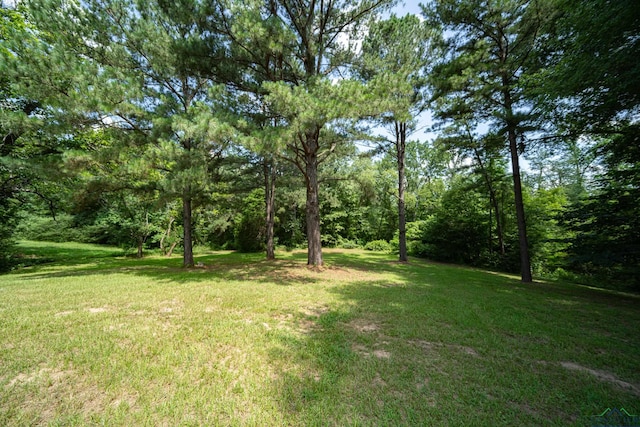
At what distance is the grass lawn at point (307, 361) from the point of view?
197cm

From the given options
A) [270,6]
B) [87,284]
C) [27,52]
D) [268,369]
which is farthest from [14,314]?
[270,6]

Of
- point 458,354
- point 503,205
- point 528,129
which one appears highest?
point 528,129

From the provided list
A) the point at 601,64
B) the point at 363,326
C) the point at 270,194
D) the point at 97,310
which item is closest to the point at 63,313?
the point at 97,310

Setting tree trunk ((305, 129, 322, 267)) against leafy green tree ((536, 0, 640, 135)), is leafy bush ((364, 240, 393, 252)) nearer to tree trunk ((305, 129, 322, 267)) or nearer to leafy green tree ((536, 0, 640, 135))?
tree trunk ((305, 129, 322, 267))

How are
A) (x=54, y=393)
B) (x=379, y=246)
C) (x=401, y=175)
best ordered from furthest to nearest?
(x=379, y=246), (x=401, y=175), (x=54, y=393)

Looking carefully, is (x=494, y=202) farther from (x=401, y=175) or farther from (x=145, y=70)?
(x=145, y=70)

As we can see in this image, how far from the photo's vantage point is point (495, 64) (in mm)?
8258

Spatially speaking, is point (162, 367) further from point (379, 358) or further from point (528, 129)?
point (528, 129)

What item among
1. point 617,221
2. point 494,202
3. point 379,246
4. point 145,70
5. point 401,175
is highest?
point 145,70

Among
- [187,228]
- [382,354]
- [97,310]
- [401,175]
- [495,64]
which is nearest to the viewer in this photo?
[382,354]

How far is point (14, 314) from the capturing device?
4020mm

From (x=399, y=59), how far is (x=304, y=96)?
642 cm

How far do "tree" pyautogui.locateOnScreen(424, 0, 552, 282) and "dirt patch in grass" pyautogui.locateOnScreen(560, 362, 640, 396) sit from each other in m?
7.08

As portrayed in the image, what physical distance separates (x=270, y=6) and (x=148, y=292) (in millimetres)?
9471
